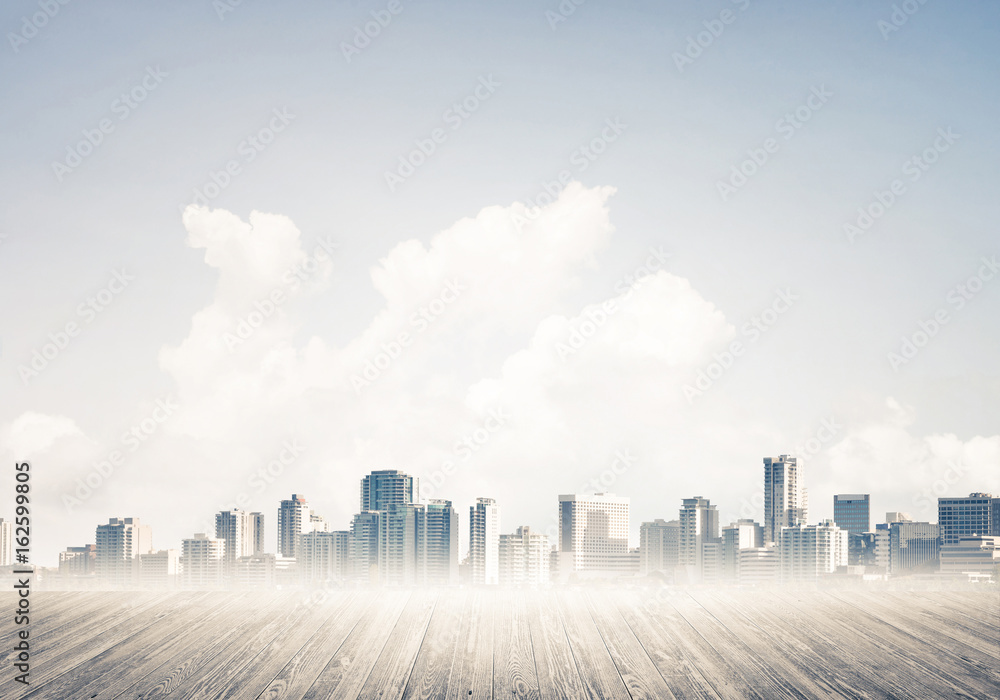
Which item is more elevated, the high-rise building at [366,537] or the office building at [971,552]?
the office building at [971,552]

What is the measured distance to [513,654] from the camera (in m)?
8.08

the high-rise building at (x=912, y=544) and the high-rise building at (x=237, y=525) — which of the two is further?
the high-rise building at (x=237, y=525)

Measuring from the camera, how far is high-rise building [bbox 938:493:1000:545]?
1088 inches

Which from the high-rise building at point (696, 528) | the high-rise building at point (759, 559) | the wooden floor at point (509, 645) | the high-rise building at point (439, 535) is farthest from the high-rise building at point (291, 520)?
the wooden floor at point (509, 645)

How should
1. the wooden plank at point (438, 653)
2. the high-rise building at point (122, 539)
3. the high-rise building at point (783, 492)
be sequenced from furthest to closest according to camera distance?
the high-rise building at point (783, 492) → the high-rise building at point (122, 539) → the wooden plank at point (438, 653)

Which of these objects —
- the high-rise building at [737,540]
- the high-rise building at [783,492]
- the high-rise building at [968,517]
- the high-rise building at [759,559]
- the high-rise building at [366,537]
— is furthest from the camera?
the high-rise building at [783,492]

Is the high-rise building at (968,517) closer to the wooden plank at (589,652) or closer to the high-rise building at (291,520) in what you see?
the wooden plank at (589,652)

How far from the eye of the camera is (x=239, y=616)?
9.39 metres

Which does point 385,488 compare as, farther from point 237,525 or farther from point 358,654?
point 358,654

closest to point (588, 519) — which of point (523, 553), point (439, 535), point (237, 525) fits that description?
point (439, 535)

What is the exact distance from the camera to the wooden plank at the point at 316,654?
7316mm

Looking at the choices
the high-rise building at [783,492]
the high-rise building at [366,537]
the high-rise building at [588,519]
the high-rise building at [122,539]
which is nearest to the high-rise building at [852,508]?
the high-rise building at [783,492]

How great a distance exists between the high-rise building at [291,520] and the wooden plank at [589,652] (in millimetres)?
43495

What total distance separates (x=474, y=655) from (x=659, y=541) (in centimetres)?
2688
